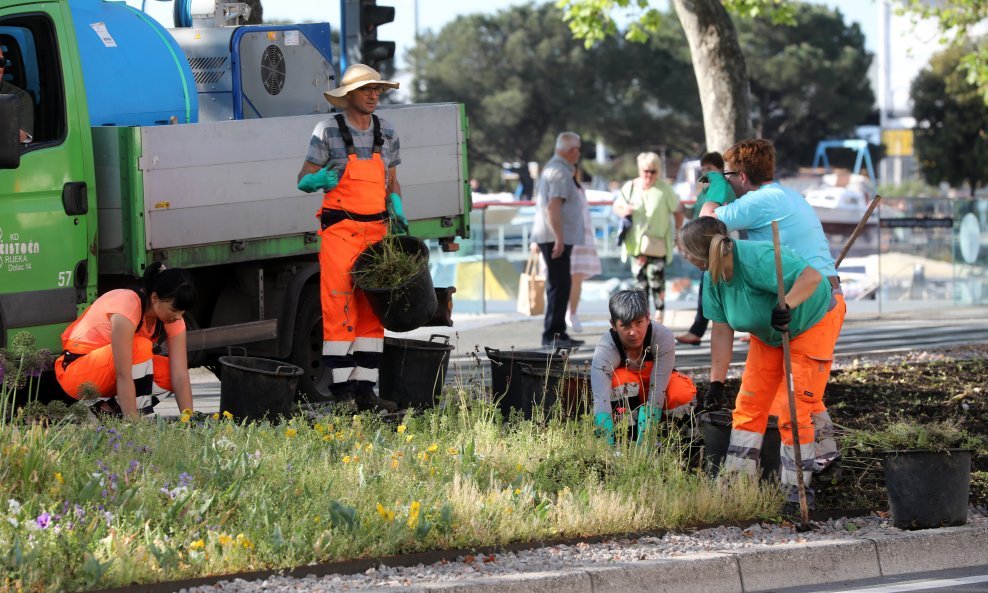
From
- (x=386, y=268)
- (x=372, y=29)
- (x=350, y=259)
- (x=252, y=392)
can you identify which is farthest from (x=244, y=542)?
(x=372, y=29)

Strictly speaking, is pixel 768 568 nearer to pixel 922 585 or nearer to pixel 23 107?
pixel 922 585

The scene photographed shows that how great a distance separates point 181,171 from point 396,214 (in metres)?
1.34

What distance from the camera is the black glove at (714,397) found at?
912cm

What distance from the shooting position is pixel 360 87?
9328 millimetres

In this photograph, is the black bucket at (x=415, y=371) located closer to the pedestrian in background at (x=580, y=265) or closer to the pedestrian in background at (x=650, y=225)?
the pedestrian in background at (x=650, y=225)

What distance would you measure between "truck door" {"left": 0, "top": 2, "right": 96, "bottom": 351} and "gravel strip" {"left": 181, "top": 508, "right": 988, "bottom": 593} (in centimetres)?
376

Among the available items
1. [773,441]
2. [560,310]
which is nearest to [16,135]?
[773,441]

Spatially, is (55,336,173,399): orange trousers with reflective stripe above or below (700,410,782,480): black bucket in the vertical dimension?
above

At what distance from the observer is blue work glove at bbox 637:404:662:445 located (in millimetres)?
7527

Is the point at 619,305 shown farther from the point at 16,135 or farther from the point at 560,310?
the point at 560,310

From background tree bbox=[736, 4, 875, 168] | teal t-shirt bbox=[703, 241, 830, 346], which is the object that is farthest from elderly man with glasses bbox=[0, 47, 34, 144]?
background tree bbox=[736, 4, 875, 168]

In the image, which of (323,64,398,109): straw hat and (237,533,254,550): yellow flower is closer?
(237,533,254,550): yellow flower

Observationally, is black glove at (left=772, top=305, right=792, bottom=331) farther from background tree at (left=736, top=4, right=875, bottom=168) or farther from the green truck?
background tree at (left=736, top=4, right=875, bottom=168)

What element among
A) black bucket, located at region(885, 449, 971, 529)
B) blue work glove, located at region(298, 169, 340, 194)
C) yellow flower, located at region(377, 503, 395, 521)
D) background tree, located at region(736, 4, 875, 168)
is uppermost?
background tree, located at region(736, 4, 875, 168)
